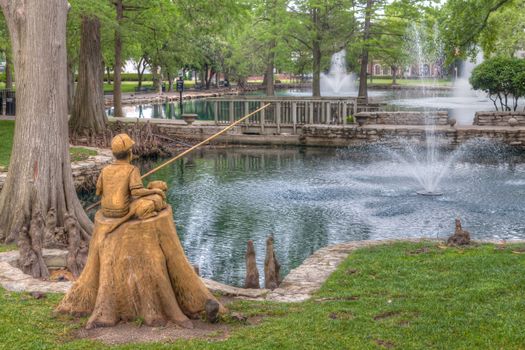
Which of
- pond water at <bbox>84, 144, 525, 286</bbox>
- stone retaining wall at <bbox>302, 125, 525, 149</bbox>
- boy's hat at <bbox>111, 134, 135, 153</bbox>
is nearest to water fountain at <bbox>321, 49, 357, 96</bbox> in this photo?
stone retaining wall at <bbox>302, 125, 525, 149</bbox>

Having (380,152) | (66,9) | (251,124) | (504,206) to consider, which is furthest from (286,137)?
(66,9)

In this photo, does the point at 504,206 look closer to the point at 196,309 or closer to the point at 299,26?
the point at 196,309

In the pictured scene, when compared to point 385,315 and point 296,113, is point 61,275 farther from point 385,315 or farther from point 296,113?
point 296,113

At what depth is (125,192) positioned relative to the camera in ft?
21.0

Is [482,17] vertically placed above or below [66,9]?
above

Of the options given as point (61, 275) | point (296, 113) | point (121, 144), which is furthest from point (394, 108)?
point (121, 144)

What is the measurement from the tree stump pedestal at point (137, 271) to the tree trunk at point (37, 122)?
524cm

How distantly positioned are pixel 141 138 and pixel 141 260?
2070 centimetres

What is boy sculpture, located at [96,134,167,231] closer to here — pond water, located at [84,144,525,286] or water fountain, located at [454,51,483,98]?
pond water, located at [84,144,525,286]

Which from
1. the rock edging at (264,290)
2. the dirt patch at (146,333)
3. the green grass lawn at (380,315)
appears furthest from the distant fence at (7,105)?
the dirt patch at (146,333)

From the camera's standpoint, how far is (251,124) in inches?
1182

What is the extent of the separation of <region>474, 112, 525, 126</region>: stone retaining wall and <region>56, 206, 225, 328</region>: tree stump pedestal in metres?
23.8

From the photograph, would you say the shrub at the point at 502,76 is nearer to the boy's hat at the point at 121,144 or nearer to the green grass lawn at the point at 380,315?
the green grass lawn at the point at 380,315

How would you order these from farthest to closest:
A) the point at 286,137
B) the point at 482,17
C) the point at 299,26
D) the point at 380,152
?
the point at 299,26 → the point at 286,137 → the point at 380,152 → the point at 482,17
